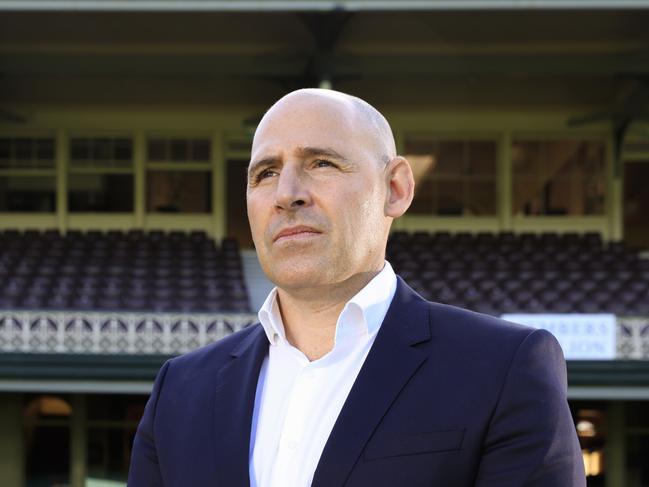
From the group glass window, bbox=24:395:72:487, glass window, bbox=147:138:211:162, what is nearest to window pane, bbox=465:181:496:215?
glass window, bbox=147:138:211:162

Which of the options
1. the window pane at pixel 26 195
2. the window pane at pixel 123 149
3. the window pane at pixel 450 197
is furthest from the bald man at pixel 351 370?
the window pane at pixel 26 195

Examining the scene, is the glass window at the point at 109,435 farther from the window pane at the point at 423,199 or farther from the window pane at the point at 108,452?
the window pane at the point at 423,199

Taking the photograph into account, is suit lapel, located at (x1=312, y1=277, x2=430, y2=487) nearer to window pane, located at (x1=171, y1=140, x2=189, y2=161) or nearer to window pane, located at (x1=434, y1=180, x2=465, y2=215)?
window pane, located at (x1=434, y1=180, x2=465, y2=215)

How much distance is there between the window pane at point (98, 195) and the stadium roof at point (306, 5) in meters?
5.43

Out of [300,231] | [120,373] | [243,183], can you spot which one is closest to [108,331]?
[120,373]

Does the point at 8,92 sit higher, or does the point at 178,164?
the point at 8,92

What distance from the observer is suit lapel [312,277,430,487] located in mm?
1639

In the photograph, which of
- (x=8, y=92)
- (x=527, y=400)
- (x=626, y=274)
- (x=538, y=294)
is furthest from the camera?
(x=8, y=92)

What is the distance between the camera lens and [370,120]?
1769 mm

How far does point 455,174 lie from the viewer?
19953mm

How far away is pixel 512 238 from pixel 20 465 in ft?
31.6

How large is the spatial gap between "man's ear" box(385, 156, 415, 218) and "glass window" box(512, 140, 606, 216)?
18.3 m

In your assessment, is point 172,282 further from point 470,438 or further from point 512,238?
point 470,438

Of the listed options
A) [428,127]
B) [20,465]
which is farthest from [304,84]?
[20,465]
